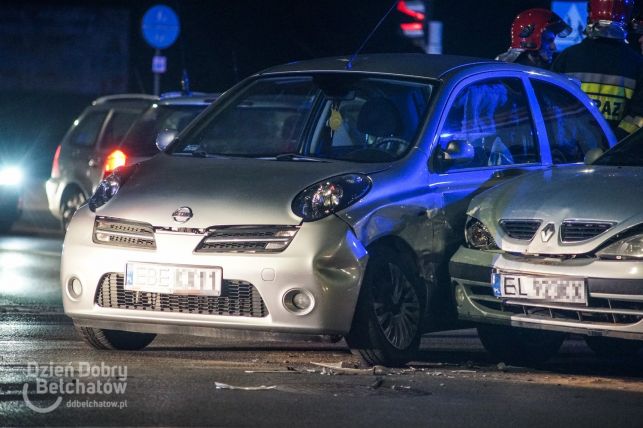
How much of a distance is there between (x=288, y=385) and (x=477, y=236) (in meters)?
1.54

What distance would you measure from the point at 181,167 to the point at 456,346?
2077 mm

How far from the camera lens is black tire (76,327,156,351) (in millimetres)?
8266

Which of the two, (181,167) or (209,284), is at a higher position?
(181,167)

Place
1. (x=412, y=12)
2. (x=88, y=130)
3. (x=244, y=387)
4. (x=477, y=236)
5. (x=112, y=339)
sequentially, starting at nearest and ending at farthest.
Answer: (x=244, y=387), (x=477, y=236), (x=112, y=339), (x=88, y=130), (x=412, y=12)

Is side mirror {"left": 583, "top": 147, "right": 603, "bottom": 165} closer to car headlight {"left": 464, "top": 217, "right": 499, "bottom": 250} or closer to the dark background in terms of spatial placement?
car headlight {"left": 464, "top": 217, "right": 499, "bottom": 250}

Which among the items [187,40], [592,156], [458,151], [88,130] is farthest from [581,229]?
[187,40]

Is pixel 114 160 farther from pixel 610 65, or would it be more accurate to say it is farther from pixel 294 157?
pixel 294 157

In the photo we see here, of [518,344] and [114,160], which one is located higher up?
[114,160]

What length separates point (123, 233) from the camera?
789 cm

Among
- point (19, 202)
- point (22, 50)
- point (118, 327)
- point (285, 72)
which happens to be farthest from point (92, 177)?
A: point (22, 50)

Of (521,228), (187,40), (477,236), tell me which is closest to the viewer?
(521,228)

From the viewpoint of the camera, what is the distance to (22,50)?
31.6 metres

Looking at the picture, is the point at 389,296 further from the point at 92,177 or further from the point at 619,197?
the point at 92,177

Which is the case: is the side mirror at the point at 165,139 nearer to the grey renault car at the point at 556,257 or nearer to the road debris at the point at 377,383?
the grey renault car at the point at 556,257
